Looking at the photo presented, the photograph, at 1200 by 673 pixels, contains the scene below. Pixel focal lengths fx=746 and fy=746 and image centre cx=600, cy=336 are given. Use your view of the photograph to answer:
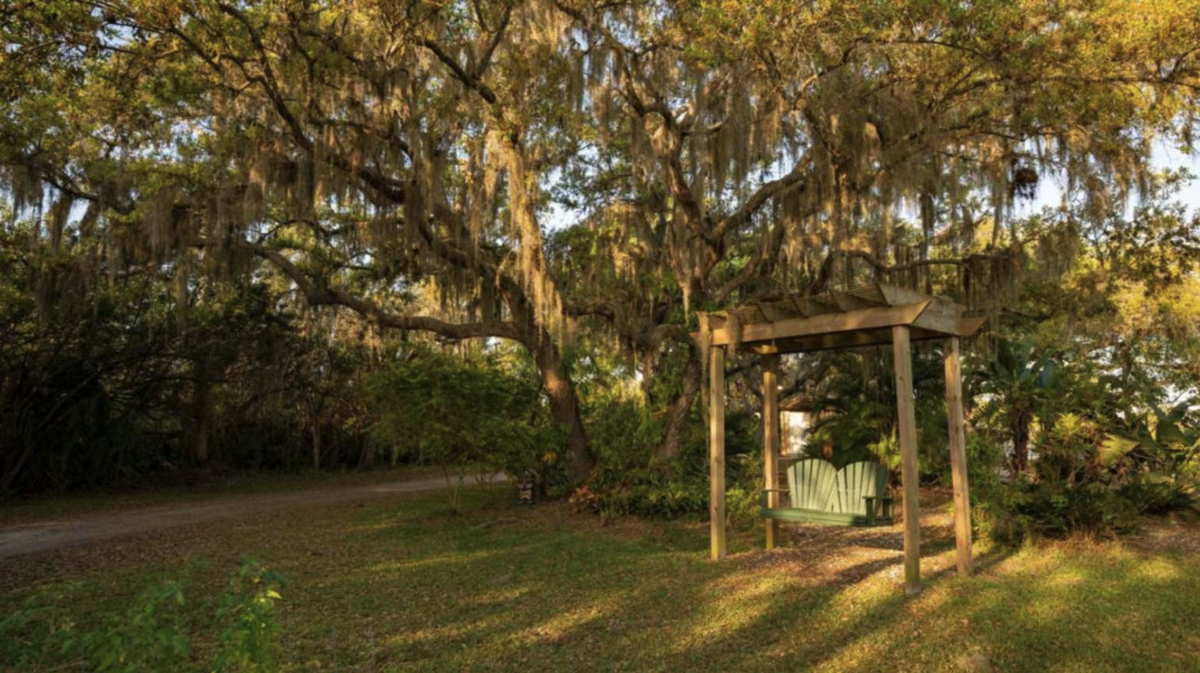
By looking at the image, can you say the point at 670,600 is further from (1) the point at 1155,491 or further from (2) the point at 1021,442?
(1) the point at 1155,491

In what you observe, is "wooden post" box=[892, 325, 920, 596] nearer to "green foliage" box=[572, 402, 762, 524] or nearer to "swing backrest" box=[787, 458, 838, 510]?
"swing backrest" box=[787, 458, 838, 510]

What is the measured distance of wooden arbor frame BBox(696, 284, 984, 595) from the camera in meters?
5.50

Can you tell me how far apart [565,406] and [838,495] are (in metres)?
4.94

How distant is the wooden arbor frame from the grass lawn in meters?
0.41

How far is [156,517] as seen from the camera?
10.3m

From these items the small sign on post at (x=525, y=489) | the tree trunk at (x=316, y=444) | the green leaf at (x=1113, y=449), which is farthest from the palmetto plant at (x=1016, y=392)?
the tree trunk at (x=316, y=444)

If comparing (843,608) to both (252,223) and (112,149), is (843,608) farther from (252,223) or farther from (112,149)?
(112,149)

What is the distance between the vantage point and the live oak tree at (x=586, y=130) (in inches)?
286

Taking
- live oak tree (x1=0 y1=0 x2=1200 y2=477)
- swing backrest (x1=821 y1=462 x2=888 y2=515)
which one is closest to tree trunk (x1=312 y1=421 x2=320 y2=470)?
live oak tree (x1=0 y1=0 x2=1200 y2=477)

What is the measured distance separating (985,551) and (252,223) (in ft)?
28.5

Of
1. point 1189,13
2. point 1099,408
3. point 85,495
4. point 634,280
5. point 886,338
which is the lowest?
point 85,495

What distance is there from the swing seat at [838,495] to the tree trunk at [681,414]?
127 inches

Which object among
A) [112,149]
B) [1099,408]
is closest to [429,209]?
[112,149]

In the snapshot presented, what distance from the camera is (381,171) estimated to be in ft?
31.2
